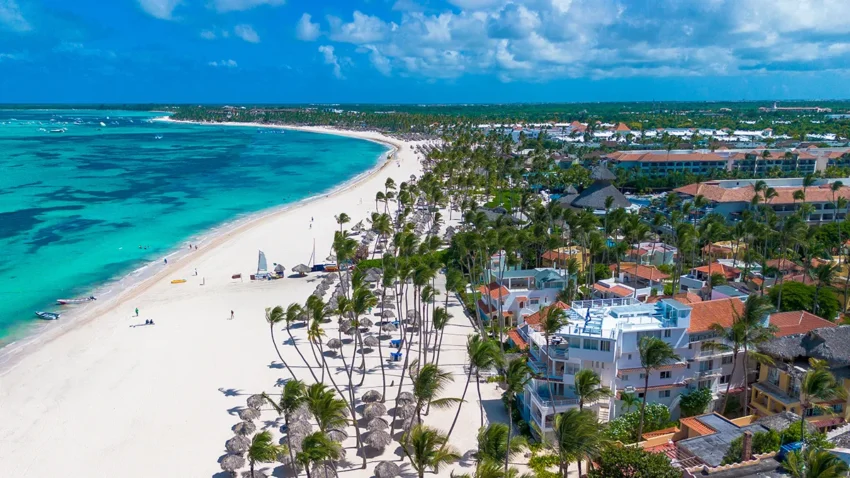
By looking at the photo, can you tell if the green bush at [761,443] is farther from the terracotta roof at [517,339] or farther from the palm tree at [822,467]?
the terracotta roof at [517,339]

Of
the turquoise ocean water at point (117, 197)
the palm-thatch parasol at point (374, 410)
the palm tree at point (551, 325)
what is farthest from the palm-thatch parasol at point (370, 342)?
the turquoise ocean water at point (117, 197)

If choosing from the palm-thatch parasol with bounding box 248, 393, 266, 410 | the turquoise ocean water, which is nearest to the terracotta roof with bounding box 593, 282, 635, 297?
the palm-thatch parasol with bounding box 248, 393, 266, 410

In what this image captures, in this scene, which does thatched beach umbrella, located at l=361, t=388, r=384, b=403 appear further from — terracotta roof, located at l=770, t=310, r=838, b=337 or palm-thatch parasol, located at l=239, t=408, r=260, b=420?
terracotta roof, located at l=770, t=310, r=838, b=337

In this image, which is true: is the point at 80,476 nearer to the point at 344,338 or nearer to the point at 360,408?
the point at 360,408

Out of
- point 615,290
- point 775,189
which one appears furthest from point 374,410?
point 775,189

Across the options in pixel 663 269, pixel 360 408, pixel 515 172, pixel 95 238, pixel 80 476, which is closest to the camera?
pixel 80 476

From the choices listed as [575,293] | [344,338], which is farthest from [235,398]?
[575,293]

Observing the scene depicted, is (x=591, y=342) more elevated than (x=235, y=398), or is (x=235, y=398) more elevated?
(x=591, y=342)

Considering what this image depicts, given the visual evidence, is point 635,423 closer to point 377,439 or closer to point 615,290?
point 377,439
